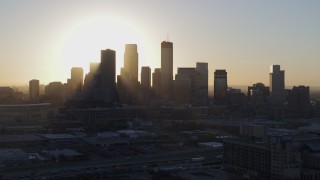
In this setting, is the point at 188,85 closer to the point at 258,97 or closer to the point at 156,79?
the point at 156,79

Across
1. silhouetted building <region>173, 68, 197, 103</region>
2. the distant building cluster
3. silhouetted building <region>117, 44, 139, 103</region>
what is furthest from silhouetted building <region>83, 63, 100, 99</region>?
silhouetted building <region>173, 68, 197, 103</region>

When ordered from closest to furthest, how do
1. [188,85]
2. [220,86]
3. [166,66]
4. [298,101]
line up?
1. [298,101]
2. [220,86]
3. [188,85]
4. [166,66]

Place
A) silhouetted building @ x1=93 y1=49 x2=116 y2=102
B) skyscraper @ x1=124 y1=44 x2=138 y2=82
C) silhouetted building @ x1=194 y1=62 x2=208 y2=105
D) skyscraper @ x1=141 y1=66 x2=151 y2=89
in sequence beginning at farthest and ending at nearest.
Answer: skyscraper @ x1=141 y1=66 x2=151 y2=89 < skyscraper @ x1=124 y1=44 x2=138 y2=82 < silhouetted building @ x1=194 y1=62 x2=208 y2=105 < silhouetted building @ x1=93 y1=49 x2=116 y2=102

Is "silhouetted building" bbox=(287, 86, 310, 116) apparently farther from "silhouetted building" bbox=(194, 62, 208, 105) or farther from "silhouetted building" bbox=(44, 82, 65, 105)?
"silhouetted building" bbox=(44, 82, 65, 105)

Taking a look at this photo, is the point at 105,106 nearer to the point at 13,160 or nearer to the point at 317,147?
the point at 13,160

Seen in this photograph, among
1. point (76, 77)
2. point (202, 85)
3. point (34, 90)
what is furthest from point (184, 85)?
point (34, 90)

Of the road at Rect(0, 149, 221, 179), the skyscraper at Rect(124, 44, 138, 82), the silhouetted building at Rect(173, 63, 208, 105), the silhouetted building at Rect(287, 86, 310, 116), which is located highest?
the skyscraper at Rect(124, 44, 138, 82)

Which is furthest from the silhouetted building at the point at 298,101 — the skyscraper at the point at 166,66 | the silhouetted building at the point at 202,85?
the skyscraper at the point at 166,66
